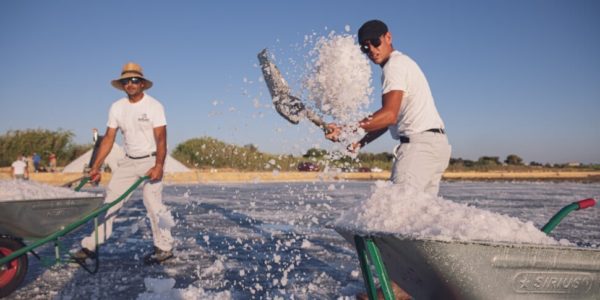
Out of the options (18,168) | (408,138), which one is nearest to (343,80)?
(408,138)

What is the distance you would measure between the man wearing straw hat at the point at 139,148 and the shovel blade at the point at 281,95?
1532mm

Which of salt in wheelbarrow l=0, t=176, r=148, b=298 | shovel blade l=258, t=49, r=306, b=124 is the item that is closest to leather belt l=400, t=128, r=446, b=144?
shovel blade l=258, t=49, r=306, b=124

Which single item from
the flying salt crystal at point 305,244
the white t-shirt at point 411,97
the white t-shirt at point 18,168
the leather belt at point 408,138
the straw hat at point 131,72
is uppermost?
the straw hat at point 131,72

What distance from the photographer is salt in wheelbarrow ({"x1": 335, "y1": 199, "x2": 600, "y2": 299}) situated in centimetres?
155

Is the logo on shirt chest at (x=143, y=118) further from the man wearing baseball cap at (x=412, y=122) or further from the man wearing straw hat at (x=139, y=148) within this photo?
the man wearing baseball cap at (x=412, y=122)

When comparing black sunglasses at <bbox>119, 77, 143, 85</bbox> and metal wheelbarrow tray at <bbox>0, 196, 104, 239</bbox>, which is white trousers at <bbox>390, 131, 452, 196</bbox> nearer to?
metal wheelbarrow tray at <bbox>0, 196, 104, 239</bbox>

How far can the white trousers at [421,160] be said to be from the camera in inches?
106

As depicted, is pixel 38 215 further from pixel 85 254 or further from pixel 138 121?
pixel 138 121

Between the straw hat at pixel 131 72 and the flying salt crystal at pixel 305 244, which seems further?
the flying salt crystal at pixel 305 244

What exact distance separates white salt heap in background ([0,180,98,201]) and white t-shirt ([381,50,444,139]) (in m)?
2.64

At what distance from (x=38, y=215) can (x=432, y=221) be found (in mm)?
2980

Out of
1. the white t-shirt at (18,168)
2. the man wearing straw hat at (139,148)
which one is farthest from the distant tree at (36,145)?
the man wearing straw hat at (139,148)

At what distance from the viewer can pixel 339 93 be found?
3.13 metres

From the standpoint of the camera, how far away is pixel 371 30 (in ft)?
8.48
